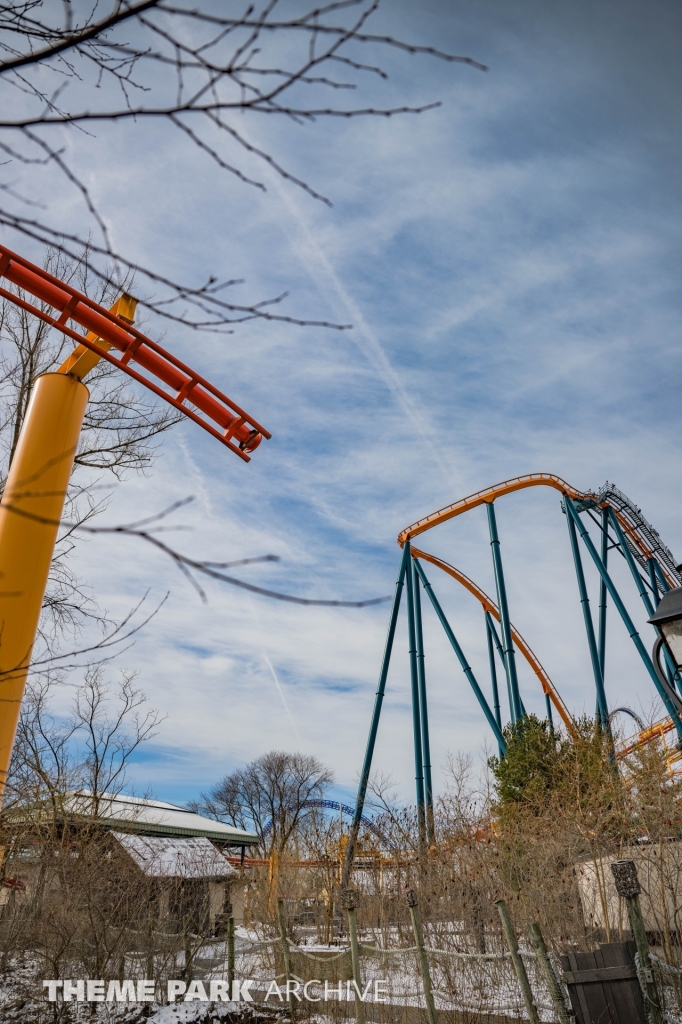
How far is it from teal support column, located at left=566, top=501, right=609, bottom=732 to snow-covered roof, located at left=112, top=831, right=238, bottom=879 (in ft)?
24.2

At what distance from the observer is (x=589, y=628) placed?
49.4 feet

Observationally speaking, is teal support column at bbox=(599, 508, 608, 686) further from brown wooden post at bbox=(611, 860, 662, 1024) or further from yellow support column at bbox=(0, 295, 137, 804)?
yellow support column at bbox=(0, 295, 137, 804)

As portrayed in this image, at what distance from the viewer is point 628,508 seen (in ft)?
56.7

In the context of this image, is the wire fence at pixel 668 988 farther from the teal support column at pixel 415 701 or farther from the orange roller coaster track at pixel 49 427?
the teal support column at pixel 415 701

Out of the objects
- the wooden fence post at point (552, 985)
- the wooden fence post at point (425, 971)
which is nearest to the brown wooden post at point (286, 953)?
the wooden fence post at point (425, 971)

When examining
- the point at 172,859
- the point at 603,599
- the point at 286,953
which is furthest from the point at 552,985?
the point at 603,599

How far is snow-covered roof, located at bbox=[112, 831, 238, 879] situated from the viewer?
9.43m

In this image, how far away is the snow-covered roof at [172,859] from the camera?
9430 mm

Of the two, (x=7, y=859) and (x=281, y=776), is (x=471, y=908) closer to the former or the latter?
(x=7, y=859)

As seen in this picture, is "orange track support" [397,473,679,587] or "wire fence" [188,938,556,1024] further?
"orange track support" [397,473,679,587]

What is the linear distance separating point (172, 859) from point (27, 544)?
7.94 m

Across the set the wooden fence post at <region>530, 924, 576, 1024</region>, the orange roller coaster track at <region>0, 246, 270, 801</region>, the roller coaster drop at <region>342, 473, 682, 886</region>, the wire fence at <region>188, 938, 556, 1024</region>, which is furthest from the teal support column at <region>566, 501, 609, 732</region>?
the orange roller coaster track at <region>0, 246, 270, 801</region>

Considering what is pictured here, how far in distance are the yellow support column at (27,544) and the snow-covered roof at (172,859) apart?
17.0 ft

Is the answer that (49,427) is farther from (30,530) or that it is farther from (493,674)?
(493,674)
